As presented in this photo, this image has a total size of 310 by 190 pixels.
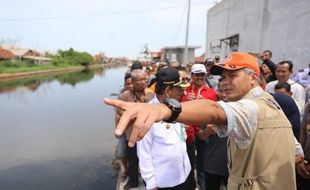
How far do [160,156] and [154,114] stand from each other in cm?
149

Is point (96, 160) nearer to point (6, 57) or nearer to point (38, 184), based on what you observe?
point (38, 184)

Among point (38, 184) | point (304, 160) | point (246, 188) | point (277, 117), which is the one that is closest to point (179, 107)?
point (277, 117)

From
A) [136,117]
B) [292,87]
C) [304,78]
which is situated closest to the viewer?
[136,117]

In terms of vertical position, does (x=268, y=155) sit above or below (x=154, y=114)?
below

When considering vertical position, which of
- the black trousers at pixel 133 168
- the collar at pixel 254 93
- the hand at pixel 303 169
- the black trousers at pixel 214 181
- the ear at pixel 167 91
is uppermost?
the collar at pixel 254 93

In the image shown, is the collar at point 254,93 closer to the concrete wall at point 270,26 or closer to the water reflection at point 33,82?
the concrete wall at point 270,26

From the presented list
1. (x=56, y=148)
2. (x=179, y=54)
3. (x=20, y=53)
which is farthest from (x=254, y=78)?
(x=20, y=53)

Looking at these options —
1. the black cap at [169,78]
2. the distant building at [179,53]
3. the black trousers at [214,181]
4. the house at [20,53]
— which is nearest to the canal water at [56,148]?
the black trousers at [214,181]

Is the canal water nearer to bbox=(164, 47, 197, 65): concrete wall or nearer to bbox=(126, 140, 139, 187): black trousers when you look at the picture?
bbox=(126, 140, 139, 187): black trousers

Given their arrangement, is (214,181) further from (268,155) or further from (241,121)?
(241,121)

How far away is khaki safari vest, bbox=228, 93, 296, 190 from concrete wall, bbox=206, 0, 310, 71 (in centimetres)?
799

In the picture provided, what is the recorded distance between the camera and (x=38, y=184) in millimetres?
6098

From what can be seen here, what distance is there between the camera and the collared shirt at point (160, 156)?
8.42 feet

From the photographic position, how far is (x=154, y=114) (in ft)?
3.84
